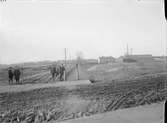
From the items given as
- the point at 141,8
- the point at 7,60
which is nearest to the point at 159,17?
the point at 141,8

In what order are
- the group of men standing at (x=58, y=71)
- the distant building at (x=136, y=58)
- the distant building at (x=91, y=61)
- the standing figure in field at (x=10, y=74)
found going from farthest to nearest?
the distant building at (x=136, y=58)
the distant building at (x=91, y=61)
the group of men standing at (x=58, y=71)
the standing figure in field at (x=10, y=74)

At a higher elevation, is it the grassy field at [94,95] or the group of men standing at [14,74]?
the group of men standing at [14,74]

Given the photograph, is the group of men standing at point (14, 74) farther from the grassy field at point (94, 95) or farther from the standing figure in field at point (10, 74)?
the grassy field at point (94, 95)

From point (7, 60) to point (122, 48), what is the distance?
5.37 feet

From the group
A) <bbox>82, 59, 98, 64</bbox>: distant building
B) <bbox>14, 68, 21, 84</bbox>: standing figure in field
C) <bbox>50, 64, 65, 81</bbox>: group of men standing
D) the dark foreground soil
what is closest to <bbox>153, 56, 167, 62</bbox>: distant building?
the dark foreground soil

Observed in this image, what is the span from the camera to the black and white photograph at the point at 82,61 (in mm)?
1742

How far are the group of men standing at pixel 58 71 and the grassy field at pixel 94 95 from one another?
0.16 m

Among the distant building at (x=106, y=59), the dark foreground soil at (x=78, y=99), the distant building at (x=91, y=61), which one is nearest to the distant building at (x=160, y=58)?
the dark foreground soil at (x=78, y=99)

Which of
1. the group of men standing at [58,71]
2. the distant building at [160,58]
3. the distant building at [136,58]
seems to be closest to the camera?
the group of men standing at [58,71]

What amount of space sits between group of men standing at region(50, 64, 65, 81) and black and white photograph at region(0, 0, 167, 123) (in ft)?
0.04

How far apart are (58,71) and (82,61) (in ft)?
1.27

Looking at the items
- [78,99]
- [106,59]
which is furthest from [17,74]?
[106,59]

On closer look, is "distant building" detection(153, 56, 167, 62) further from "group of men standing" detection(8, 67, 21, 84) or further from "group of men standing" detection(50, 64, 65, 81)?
"group of men standing" detection(8, 67, 21, 84)

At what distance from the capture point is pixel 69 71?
1.96 m
